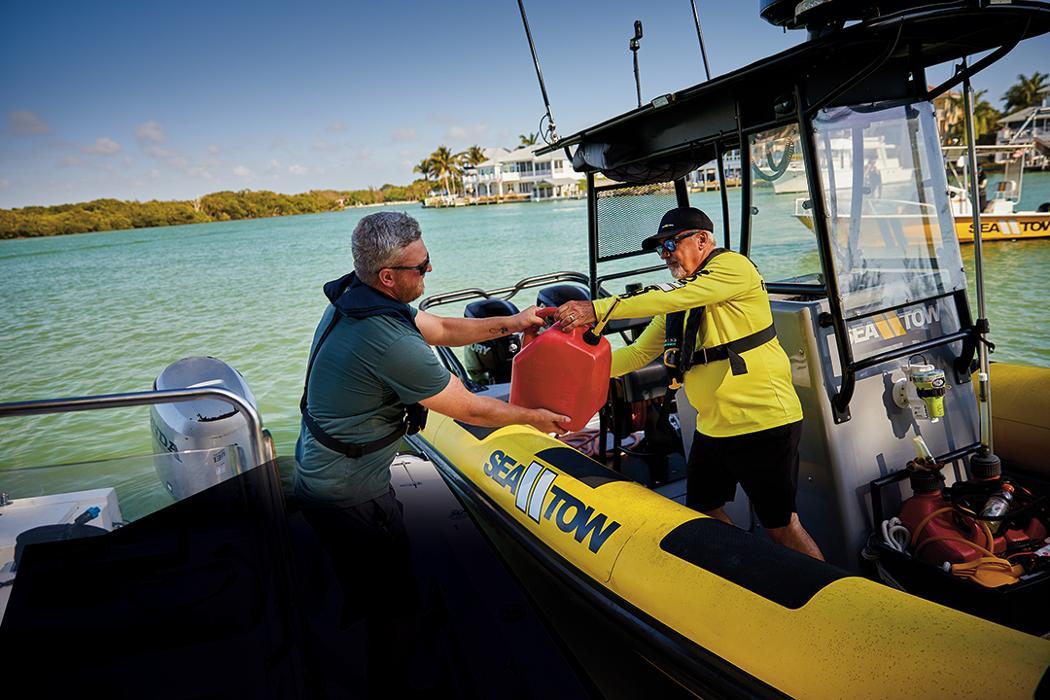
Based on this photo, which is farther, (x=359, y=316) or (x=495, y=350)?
(x=495, y=350)

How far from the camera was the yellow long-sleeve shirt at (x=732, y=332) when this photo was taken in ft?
8.02

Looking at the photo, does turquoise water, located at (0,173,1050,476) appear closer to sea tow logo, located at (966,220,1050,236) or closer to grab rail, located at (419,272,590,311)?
sea tow logo, located at (966,220,1050,236)

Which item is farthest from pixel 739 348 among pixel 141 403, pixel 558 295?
pixel 558 295

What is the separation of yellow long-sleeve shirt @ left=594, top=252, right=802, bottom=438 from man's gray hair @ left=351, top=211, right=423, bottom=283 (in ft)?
2.82

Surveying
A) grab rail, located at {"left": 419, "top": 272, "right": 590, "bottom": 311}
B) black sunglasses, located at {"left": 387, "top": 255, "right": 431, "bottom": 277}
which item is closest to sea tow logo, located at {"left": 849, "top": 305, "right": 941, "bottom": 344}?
black sunglasses, located at {"left": 387, "top": 255, "right": 431, "bottom": 277}

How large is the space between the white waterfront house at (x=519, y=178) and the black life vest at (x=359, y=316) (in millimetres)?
76940

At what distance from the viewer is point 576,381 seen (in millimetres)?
2635

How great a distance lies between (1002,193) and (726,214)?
70.5 ft

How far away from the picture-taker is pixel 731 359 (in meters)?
2.54

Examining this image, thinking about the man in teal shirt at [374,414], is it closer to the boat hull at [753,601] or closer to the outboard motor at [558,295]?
the boat hull at [753,601]

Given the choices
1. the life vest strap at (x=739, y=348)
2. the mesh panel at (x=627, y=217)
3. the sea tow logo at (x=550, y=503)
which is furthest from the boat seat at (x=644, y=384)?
the life vest strap at (x=739, y=348)

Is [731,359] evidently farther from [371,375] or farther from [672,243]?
[371,375]

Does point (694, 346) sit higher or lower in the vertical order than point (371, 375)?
lower

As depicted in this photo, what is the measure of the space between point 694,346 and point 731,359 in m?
0.16
